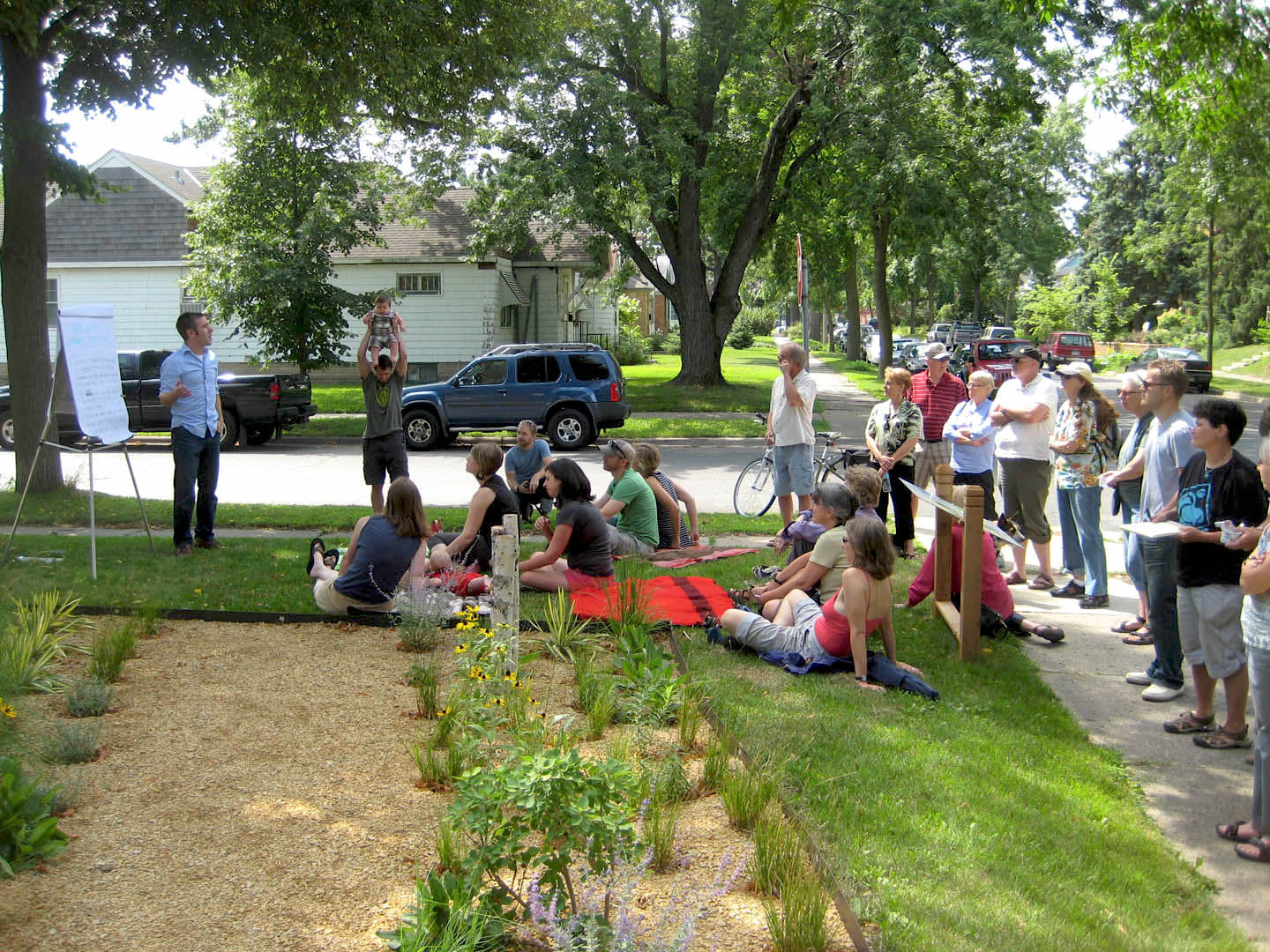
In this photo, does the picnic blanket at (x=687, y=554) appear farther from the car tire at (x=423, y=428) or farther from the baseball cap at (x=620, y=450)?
the car tire at (x=423, y=428)

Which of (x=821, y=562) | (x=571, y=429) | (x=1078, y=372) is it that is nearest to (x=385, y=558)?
(x=821, y=562)

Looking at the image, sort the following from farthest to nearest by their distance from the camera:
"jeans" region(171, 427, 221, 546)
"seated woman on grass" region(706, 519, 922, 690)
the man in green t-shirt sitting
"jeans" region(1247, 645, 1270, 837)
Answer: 1. "jeans" region(171, 427, 221, 546)
2. the man in green t-shirt sitting
3. "seated woman on grass" region(706, 519, 922, 690)
4. "jeans" region(1247, 645, 1270, 837)

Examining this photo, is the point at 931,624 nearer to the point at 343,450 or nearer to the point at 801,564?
the point at 801,564

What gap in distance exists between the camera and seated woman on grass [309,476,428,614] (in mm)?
7078

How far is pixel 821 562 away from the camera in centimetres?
702

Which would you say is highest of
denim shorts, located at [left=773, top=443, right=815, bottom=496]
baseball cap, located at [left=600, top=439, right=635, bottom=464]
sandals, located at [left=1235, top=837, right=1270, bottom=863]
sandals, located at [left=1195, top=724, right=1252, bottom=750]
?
baseball cap, located at [left=600, top=439, right=635, bottom=464]

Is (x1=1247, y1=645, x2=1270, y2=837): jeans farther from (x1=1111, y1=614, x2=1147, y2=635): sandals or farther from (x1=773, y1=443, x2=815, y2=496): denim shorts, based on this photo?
(x1=773, y1=443, x2=815, y2=496): denim shorts

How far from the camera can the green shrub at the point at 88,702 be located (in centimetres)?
537

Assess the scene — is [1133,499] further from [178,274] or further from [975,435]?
[178,274]

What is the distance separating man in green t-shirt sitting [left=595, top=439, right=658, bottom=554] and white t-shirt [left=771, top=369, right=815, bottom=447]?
1.40 metres

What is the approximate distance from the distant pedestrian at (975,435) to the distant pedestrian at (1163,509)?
2178 mm

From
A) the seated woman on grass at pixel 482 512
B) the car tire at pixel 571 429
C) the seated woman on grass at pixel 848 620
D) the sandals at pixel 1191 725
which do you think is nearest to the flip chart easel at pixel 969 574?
the seated woman on grass at pixel 848 620


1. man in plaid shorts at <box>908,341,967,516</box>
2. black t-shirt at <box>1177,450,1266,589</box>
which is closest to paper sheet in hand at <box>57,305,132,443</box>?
man in plaid shorts at <box>908,341,967,516</box>

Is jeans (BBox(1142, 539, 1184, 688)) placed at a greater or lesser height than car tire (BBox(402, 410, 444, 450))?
lesser
